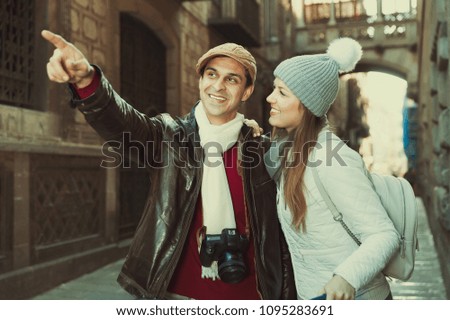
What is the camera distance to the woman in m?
1.56

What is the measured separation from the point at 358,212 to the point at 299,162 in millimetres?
262

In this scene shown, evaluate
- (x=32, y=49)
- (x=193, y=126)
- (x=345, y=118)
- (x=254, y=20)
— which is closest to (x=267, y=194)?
(x=193, y=126)

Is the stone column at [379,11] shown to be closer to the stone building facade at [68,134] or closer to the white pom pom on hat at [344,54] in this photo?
the stone building facade at [68,134]

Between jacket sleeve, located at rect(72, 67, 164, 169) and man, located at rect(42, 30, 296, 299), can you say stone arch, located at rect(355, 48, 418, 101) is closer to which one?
man, located at rect(42, 30, 296, 299)

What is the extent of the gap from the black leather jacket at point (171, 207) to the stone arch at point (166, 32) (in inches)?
200

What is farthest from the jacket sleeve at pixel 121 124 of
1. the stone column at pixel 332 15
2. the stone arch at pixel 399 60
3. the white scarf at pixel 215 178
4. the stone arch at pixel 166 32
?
the stone column at pixel 332 15

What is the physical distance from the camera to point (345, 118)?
28.4 metres

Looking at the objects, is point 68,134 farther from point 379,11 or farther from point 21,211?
point 379,11

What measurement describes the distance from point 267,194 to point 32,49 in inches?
153

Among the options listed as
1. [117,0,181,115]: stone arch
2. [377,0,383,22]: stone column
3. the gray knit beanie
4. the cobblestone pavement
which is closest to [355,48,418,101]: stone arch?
[377,0,383,22]: stone column

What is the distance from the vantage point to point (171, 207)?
2.00 metres

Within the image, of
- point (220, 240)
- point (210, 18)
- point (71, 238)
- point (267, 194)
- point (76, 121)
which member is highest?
point (210, 18)

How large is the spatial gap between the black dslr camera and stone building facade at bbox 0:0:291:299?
2.61 m

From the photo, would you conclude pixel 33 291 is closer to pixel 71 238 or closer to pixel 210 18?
pixel 71 238
